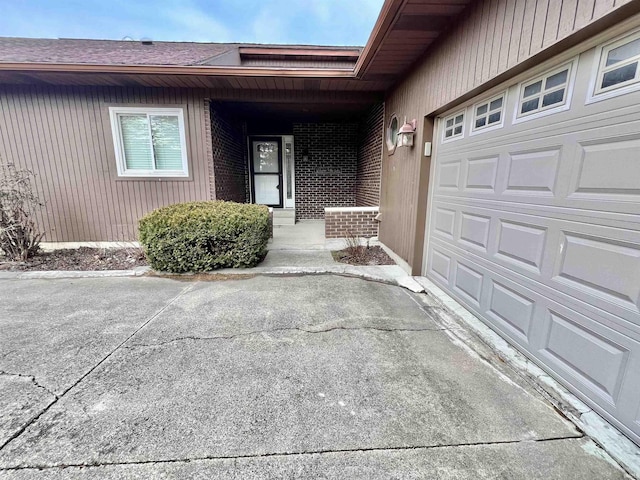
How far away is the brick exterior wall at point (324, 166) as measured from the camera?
8.80 m

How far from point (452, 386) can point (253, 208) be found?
13.1 ft

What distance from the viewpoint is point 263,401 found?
1.94 meters

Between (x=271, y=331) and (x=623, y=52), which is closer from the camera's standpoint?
(x=623, y=52)

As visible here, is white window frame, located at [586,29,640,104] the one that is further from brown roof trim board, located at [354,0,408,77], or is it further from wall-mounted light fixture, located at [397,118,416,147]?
wall-mounted light fixture, located at [397,118,416,147]

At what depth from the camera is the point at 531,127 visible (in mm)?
2373

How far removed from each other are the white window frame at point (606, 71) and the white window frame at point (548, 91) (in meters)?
0.14

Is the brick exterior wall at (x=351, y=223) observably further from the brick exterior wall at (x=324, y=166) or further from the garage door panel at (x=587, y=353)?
the garage door panel at (x=587, y=353)

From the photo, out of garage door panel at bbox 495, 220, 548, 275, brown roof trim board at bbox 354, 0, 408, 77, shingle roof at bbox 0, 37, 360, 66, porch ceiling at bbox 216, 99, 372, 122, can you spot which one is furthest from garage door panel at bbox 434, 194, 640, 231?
shingle roof at bbox 0, 37, 360, 66

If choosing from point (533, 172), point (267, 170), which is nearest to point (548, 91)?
point (533, 172)

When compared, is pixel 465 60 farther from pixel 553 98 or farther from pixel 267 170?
pixel 267 170

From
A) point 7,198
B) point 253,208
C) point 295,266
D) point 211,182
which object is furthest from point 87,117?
point 295,266

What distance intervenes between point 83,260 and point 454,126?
6422mm

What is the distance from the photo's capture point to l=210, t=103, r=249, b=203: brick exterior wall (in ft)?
20.4

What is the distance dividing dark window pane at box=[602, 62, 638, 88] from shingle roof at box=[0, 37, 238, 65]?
6029 millimetres
